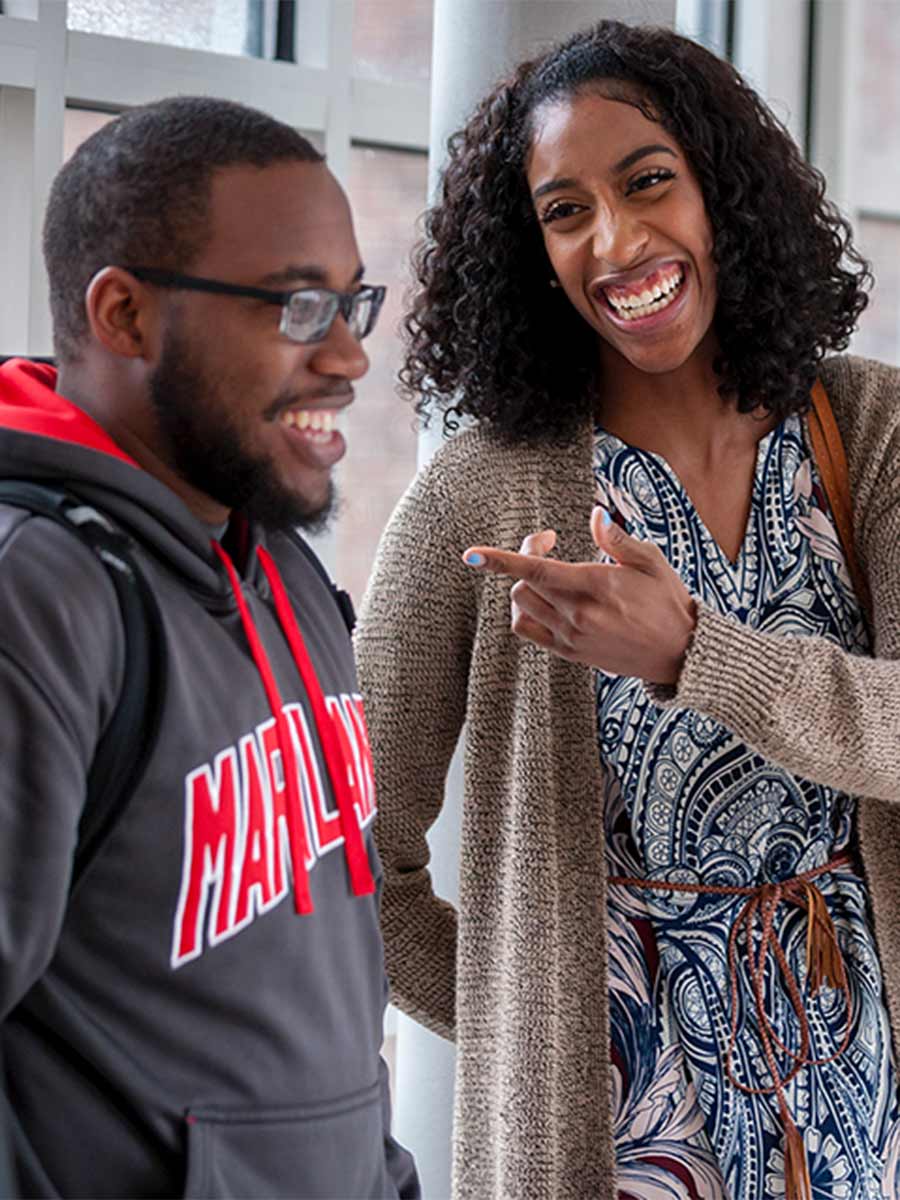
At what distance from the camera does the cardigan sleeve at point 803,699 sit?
1.56 meters

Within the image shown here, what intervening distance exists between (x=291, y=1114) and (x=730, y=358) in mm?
1033

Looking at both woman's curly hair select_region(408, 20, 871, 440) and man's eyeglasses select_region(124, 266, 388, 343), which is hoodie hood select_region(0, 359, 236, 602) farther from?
woman's curly hair select_region(408, 20, 871, 440)

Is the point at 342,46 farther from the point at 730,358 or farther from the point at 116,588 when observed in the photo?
the point at 116,588

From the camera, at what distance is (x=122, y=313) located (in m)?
1.06

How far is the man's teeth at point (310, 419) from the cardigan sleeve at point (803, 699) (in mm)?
556

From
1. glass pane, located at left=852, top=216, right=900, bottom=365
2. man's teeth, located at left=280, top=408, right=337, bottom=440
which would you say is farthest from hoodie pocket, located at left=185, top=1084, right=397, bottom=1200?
glass pane, located at left=852, top=216, right=900, bottom=365

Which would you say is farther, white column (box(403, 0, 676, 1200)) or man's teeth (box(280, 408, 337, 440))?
white column (box(403, 0, 676, 1200))

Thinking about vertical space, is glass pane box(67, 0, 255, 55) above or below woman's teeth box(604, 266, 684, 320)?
above

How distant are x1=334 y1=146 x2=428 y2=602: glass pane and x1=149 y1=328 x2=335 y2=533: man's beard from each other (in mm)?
1598

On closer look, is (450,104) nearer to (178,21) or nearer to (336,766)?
(178,21)

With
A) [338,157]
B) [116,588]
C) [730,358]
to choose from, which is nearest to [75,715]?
[116,588]

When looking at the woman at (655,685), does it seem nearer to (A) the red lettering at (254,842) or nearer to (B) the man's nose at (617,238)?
(B) the man's nose at (617,238)

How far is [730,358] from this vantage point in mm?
1807

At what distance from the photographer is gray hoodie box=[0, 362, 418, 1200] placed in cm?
92
